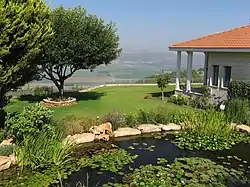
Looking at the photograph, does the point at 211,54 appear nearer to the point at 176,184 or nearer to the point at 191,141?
the point at 191,141

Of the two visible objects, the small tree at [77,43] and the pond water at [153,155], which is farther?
the small tree at [77,43]

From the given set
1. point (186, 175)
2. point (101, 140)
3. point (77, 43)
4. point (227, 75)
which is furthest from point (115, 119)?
point (227, 75)

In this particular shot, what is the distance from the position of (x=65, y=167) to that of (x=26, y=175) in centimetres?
104

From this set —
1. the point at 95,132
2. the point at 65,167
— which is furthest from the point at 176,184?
the point at 95,132

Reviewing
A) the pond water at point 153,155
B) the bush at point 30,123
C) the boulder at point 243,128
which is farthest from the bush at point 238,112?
the bush at point 30,123

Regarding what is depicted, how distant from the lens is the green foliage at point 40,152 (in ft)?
26.6

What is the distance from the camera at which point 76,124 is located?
35.8 ft

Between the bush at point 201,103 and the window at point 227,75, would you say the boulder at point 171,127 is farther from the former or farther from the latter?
the window at point 227,75

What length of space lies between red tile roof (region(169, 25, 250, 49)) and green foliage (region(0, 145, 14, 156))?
40.8 feet

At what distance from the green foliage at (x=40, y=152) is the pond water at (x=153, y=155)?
2.75 ft

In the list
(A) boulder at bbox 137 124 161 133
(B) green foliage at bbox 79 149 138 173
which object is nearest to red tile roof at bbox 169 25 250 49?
(A) boulder at bbox 137 124 161 133

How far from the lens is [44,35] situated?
10906 mm

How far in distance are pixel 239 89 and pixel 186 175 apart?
9.19 m

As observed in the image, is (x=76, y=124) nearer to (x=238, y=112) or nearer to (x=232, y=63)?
(x=238, y=112)
